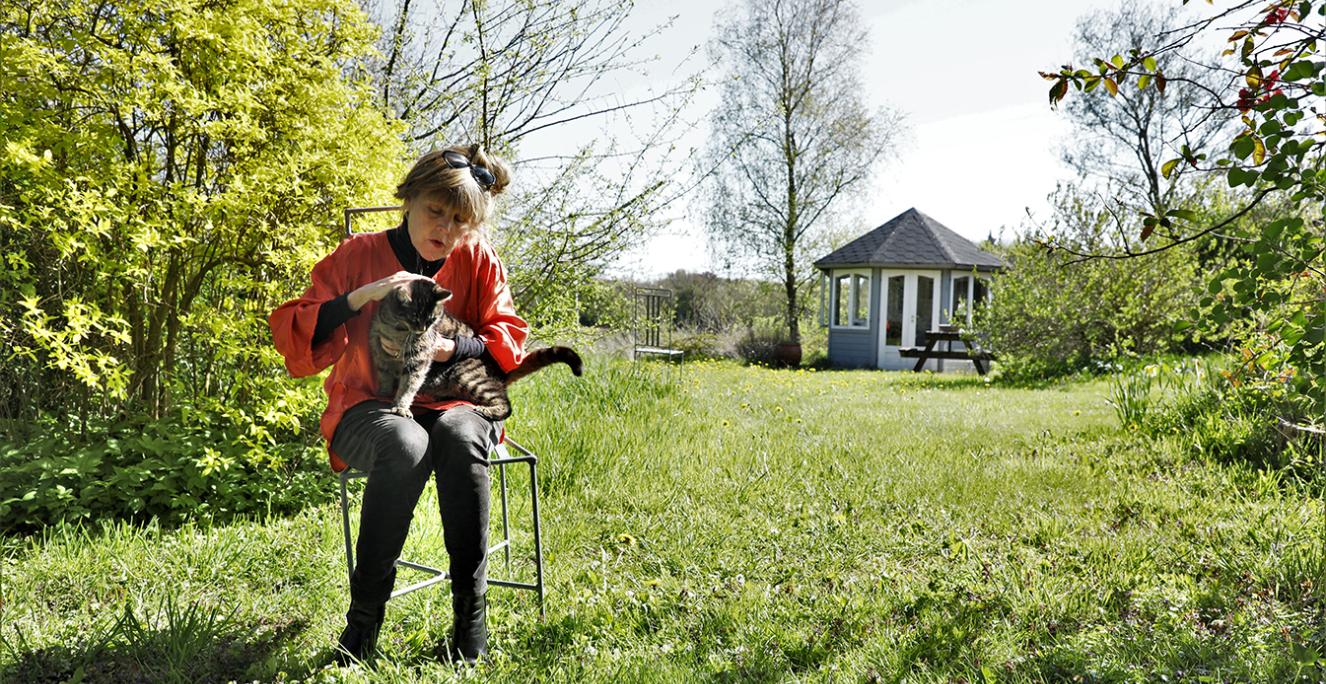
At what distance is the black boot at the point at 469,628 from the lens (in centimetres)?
234

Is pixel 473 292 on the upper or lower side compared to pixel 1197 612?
upper

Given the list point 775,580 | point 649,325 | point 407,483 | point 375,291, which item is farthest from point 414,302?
point 649,325

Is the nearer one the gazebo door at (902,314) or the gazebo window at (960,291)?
the gazebo door at (902,314)

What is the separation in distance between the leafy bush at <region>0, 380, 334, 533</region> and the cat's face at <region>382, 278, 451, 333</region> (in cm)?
153

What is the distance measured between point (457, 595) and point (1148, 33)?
67.9 feet

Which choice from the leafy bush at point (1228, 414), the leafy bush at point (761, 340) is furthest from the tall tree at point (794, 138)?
the leafy bush at point (1228, 414)

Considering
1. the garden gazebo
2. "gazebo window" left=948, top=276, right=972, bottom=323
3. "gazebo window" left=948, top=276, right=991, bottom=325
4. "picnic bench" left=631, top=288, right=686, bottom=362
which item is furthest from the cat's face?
"gazebo window" left=948, top=276, right=972, bottom=323

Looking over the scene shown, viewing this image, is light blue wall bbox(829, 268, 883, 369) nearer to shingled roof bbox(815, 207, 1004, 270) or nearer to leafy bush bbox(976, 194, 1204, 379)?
shingled roof bbox(815, 207, 1004, 270)

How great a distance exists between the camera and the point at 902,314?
17.5m

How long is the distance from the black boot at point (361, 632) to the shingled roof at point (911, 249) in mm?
15966

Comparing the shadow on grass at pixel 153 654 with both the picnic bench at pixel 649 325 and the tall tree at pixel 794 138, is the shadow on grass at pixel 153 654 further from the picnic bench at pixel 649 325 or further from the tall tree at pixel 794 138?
the tall tree at pixel 794 138

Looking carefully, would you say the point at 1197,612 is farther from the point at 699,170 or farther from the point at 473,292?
the point at 699,170

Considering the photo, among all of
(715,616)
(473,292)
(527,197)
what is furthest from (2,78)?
(715,616)

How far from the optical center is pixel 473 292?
271 cm
